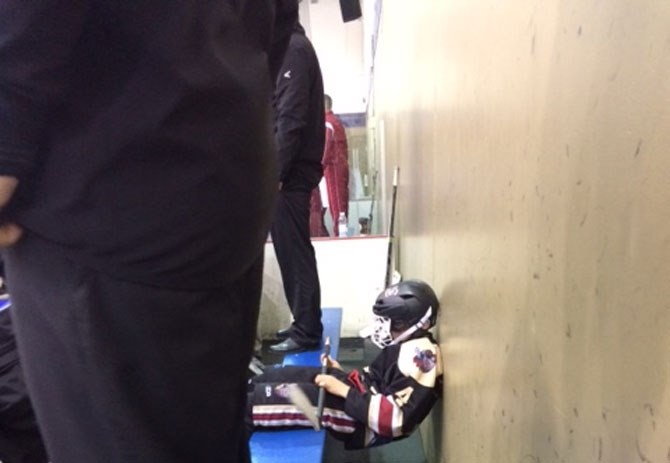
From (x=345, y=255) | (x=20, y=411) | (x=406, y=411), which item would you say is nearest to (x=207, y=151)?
(x=20, y=411)

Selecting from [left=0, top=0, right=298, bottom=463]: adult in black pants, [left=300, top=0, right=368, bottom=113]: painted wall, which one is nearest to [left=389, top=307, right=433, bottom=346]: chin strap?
[left=0, top=0, right=298, bottom=463]: adult in black pants

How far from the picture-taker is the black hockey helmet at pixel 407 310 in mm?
1801

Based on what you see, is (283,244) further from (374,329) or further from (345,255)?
(345,255)

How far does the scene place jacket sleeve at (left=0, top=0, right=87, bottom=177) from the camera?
1.58 feet

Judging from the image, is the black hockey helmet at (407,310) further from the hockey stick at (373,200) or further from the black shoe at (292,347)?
the hockey stick at (373,200)

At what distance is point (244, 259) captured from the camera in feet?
2.13

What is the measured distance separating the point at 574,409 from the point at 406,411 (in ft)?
3.58

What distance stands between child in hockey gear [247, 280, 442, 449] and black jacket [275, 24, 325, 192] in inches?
24.1

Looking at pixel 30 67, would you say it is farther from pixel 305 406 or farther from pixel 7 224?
pixel 305 406

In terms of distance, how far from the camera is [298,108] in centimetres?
212

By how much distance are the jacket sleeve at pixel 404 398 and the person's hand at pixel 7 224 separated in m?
1.32

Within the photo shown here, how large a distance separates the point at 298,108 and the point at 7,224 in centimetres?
162

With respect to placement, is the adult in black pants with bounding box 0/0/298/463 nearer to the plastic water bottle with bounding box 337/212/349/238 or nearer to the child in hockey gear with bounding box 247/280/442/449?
the child in hockey gear with bounding box 247/280/442/449

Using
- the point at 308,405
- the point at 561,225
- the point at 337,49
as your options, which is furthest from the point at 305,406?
the point at 337,49
